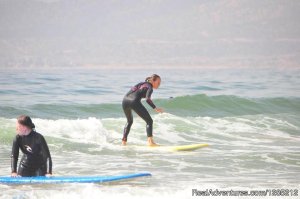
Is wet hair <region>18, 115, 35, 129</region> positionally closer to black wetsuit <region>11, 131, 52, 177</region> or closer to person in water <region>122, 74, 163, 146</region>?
black wetsuit <region>11, 131, 52, 177</region>

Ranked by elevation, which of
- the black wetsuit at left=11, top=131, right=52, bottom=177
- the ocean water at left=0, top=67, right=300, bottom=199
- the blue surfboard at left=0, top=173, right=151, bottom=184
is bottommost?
the ocean water at left=0, top=67, right=300, bottom=199

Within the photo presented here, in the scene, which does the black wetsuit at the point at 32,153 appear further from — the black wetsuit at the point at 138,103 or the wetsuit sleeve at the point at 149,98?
the black wetsuit at the point at 138,103

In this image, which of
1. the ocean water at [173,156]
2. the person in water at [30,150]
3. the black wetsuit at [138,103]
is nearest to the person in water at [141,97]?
the black wetsuit at [138,103]

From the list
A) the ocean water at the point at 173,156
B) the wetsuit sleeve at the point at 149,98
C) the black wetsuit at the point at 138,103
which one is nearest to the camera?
the ocean water at the point at 173,156

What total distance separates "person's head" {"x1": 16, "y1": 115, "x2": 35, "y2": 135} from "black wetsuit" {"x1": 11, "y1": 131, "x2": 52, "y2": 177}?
3.6 inches

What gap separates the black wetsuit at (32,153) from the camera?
8.59 m

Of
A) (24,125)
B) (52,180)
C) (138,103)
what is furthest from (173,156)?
(24,125)

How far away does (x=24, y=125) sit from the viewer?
8.41 m

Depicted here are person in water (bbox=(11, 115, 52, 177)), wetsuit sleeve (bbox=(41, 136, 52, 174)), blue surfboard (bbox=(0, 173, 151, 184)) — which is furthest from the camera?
blue surfboard (bbox=(0, 173, 151, 184))

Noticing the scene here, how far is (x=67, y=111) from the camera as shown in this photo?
26.3m

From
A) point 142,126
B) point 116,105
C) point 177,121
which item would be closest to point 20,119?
point 142,126

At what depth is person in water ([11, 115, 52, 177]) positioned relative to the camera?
27.7 ft

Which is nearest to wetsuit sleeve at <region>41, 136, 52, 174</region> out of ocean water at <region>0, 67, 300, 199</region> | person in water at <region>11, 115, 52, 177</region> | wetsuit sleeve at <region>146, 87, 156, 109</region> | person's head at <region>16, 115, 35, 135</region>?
person in water at <region>11, 115, 52, 177</region>

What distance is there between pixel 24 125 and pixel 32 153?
16.7 inches
